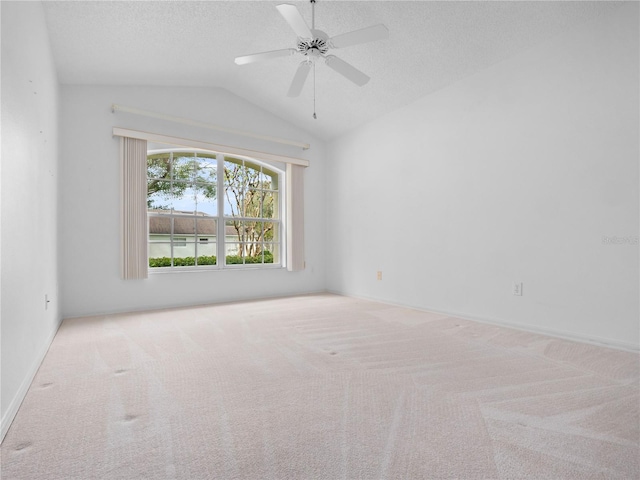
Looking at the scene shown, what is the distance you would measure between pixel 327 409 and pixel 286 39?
137 inches

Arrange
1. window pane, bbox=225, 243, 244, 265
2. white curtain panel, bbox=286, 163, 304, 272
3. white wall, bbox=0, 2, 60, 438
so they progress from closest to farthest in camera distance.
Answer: white wall, bbox=0, 2, 60, 438
window pane, bbox=225, 243, 244, 265
white curtain panel, bbox=286, 163, 304, 272

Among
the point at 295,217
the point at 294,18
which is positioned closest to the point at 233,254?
the point at 295,217

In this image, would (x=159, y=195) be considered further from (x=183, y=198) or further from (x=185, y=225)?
(x=185, y=225)

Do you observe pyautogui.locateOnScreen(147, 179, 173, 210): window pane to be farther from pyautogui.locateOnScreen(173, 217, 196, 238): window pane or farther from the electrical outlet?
the electrical outlet

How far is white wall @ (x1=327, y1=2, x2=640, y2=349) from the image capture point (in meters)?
2.71

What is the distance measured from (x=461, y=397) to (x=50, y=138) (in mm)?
3818

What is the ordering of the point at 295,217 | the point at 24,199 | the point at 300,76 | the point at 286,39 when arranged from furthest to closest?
1. the point at 295,217
2. the point at 286,39
3. the point at 300,76
4. the point at 24,199

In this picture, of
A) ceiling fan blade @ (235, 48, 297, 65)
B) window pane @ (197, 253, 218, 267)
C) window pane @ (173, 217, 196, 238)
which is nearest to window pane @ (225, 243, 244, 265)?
window pane @ (197, 253, 218, 267)

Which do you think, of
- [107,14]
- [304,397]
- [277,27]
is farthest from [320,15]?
[304,397]

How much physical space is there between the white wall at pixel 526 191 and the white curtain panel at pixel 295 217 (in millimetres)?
1218

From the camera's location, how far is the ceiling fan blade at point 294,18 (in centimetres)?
219

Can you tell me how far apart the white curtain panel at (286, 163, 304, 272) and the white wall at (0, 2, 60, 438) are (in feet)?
10.0

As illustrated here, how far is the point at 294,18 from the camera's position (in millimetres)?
2303

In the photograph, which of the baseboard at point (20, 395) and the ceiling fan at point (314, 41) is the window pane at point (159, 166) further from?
the baseboard at point (20, 395)
